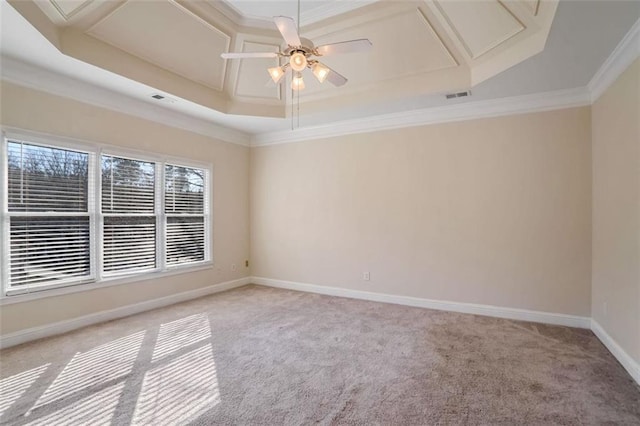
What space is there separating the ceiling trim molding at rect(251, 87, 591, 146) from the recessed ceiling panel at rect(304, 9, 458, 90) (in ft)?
2.48

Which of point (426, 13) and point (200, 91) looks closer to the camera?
point (426, 13)

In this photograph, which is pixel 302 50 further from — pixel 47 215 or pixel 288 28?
pixel 47 215

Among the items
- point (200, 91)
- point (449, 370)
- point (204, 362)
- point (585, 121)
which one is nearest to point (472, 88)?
point (585, 121)

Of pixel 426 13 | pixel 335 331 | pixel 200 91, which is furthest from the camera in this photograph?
pixel 200 91

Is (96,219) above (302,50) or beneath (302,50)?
beneath

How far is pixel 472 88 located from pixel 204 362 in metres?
4.12

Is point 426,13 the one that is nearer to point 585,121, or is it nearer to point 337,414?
point 585,121

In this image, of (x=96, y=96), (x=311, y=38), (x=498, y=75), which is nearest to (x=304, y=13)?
(x=311, y=38)

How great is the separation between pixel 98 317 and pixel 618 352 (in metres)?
5.53

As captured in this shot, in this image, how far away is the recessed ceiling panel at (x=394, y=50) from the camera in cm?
360

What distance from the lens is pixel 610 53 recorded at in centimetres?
291

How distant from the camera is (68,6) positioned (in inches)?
116

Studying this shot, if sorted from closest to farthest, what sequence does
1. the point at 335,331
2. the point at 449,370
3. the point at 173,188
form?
the point at 449,370 → the point at 335,331 → the point at 173,188

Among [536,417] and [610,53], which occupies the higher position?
[610,53]
